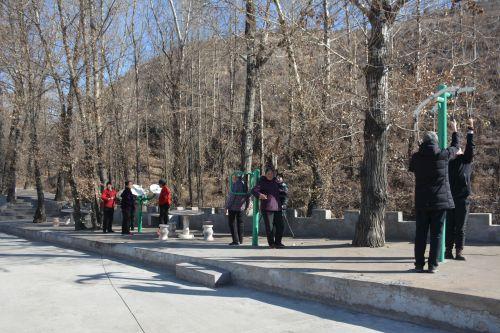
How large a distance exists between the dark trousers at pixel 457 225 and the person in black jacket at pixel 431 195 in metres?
1.19

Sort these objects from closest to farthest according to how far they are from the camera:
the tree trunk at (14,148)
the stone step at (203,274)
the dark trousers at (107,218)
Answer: the stone step at (203,274) < the dark trousers at (107,218) < the tree trunk at (14,148)

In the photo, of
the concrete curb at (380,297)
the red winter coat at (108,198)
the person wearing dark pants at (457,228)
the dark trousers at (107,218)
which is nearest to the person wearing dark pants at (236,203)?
the concrete curb at (380,297)

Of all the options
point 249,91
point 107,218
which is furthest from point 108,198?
point 249,91

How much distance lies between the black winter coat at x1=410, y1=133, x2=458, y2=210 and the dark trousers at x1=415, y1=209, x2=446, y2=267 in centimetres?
12

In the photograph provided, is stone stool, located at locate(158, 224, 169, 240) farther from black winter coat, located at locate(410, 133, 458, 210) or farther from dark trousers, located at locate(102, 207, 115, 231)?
black winter coat, located at locate(410, 133, 458, 210)

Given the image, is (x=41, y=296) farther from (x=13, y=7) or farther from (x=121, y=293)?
(x=13, y=7)

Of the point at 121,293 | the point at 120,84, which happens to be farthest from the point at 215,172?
the point at 121,293

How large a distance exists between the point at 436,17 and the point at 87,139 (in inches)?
487

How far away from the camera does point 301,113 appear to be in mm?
17516

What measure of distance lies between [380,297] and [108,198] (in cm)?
1257

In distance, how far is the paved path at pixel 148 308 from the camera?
6094 millimetres

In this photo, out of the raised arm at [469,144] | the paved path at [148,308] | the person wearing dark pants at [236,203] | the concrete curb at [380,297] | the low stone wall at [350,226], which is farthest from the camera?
the person wearing dark pants at [236,203]

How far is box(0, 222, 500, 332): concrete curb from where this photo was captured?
5.51 m

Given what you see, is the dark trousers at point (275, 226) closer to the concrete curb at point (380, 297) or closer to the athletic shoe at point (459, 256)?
the concrete curb at point (380, 297)
